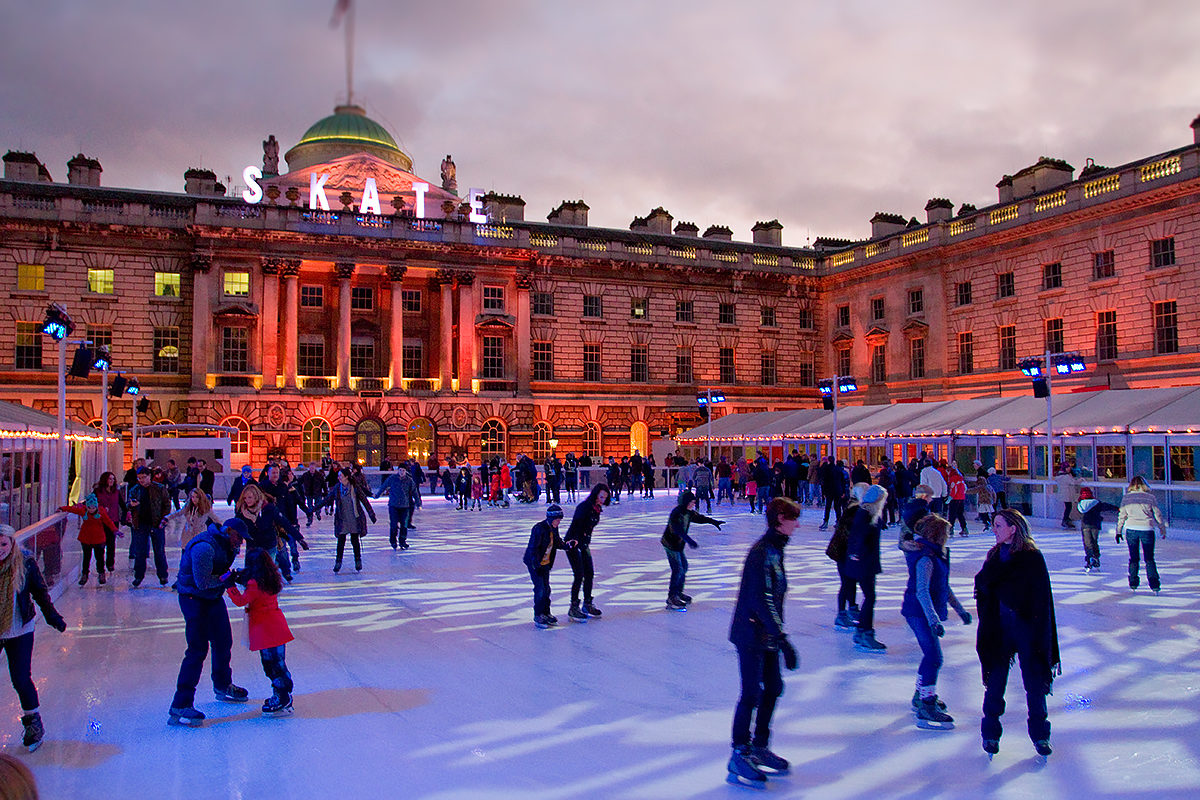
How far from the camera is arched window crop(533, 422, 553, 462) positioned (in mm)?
48500

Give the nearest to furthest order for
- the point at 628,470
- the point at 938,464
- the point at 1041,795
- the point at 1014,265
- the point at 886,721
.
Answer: the point at 1041,795 → the point at 886,721 → the point at 938,464 → the point at 628,470 → the point at 1014,265

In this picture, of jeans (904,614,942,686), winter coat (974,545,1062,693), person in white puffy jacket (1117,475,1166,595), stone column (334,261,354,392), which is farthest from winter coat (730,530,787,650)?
stone column (334,261,354,392)

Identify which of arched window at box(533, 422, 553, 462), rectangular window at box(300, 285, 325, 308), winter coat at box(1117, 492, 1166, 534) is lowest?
winter coat at box(1117, 492, 1166, 534)

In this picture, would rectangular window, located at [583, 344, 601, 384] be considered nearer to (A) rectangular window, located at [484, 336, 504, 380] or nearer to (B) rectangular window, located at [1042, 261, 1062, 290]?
(A) rectangular window, located at [484, 336, 504, 380]

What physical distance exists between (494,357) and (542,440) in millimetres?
4905

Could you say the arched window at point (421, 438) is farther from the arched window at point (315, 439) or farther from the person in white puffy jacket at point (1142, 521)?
the person in white puffy jacket at point (1142, 521)

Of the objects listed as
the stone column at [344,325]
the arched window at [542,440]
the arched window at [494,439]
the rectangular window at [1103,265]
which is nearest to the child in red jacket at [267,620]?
the rectangular window at [1103,265]

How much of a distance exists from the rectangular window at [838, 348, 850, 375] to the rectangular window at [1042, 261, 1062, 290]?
13240 mm

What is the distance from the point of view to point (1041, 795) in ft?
18.5

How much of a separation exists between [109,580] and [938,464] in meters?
18.3

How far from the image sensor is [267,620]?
7277 mm

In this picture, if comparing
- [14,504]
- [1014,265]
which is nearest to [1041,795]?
[14,504]

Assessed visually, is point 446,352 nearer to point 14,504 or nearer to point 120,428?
point 120,428

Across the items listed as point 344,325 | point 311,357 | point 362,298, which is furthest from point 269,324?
point 362,298
